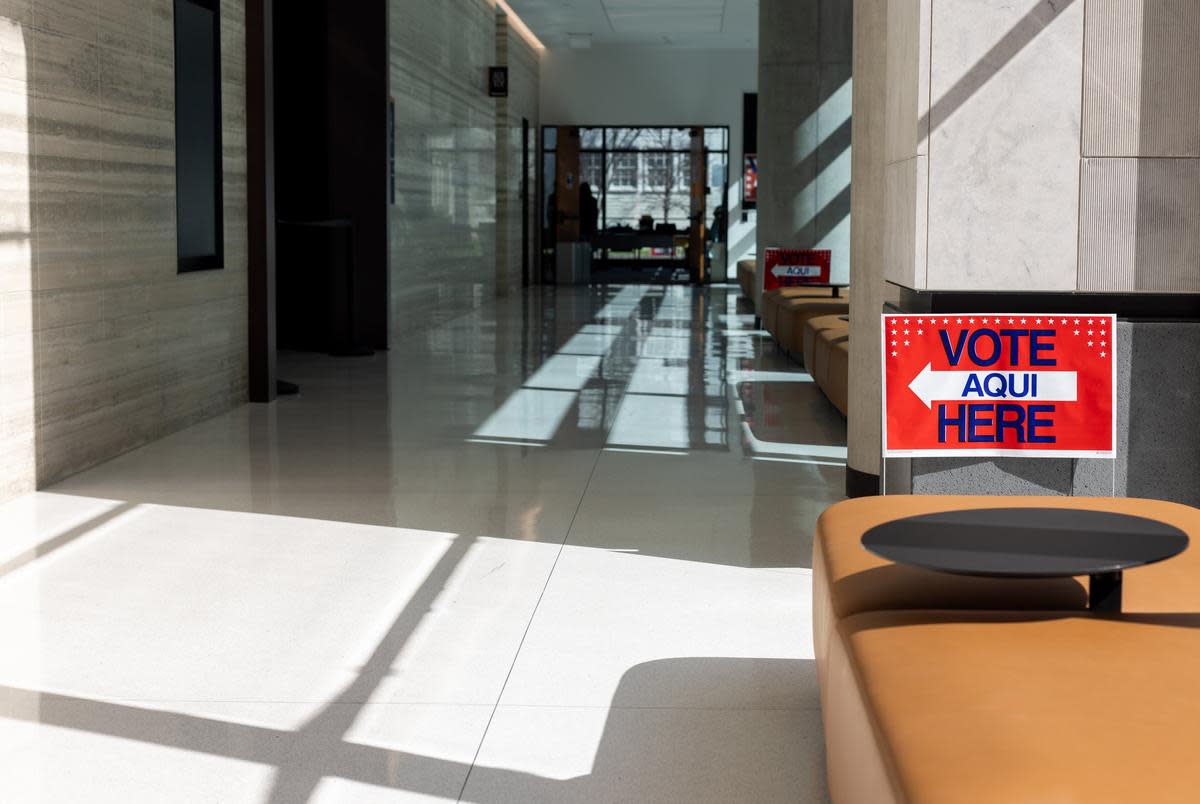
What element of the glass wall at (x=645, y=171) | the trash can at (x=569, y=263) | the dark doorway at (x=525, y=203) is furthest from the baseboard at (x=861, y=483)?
the glass wall at (x=645, y=171)

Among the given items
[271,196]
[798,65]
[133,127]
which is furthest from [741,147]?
[133,127]

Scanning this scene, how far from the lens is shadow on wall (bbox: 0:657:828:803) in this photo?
2.88 metres

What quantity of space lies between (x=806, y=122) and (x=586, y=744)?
40.0 ft

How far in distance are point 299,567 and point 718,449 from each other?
3116mm

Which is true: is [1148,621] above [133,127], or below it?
below

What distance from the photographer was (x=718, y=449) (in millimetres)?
7355

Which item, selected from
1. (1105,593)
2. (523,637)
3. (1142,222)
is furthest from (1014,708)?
(1142,222)

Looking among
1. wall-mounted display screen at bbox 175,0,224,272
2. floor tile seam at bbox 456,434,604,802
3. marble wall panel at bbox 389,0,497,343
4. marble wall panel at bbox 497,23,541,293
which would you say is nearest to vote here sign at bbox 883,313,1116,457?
floor tile seam at bbox 456,434,604,802

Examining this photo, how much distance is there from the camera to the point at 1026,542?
2.57 meters

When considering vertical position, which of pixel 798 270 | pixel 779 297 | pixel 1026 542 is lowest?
pixel 1026 542

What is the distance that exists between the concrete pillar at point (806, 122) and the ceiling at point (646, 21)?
6.08 metres

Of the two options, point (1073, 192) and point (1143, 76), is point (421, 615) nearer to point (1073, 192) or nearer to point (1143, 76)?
point (1073, 192)

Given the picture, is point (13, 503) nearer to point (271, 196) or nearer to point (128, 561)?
point (128, 561)

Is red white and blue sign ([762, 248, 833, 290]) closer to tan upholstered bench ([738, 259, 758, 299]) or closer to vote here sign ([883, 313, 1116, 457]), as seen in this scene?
tan upholstered bench ([738, 259, 758, 299])
